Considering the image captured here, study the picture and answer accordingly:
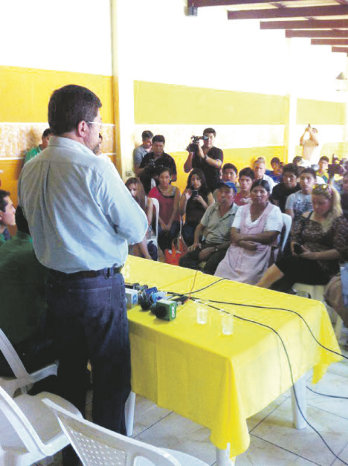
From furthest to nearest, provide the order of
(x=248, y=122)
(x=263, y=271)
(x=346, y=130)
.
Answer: (x=346, y=130) < (x=248, y=122) < (x=263, y=271)

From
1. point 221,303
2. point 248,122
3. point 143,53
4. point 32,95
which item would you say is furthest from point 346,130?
point 221,303

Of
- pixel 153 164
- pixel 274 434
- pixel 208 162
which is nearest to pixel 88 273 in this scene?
pixel 274 434

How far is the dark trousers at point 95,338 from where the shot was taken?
65.4 inches

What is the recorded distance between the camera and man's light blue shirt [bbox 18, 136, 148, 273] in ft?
5.16

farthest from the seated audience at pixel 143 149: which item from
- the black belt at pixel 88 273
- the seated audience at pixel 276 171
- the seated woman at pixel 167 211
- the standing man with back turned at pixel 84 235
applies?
the black belt at pixel 88 273

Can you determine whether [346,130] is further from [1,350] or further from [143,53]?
[1,350]

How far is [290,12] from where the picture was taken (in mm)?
6945

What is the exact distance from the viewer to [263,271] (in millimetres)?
3322

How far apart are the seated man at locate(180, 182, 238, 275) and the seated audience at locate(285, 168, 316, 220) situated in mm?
606

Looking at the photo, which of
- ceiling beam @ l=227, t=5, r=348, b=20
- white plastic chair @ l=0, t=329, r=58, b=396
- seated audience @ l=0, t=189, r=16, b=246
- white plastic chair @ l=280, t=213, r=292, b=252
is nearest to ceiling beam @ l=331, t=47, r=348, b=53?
ceiling beam @ l=227, t=5, r=348, b=20

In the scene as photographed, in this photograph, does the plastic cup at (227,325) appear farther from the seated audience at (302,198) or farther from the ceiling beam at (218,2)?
the ceiling beam at (218,2)

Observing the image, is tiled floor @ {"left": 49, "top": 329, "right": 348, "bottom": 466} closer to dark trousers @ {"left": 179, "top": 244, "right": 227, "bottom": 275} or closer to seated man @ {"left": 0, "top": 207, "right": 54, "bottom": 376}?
seated man @ {"left": 0, "top": 207, "right": 54, "bottom": 376}

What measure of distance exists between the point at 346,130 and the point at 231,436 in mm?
12326

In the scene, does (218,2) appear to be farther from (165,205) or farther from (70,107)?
(70,107)
